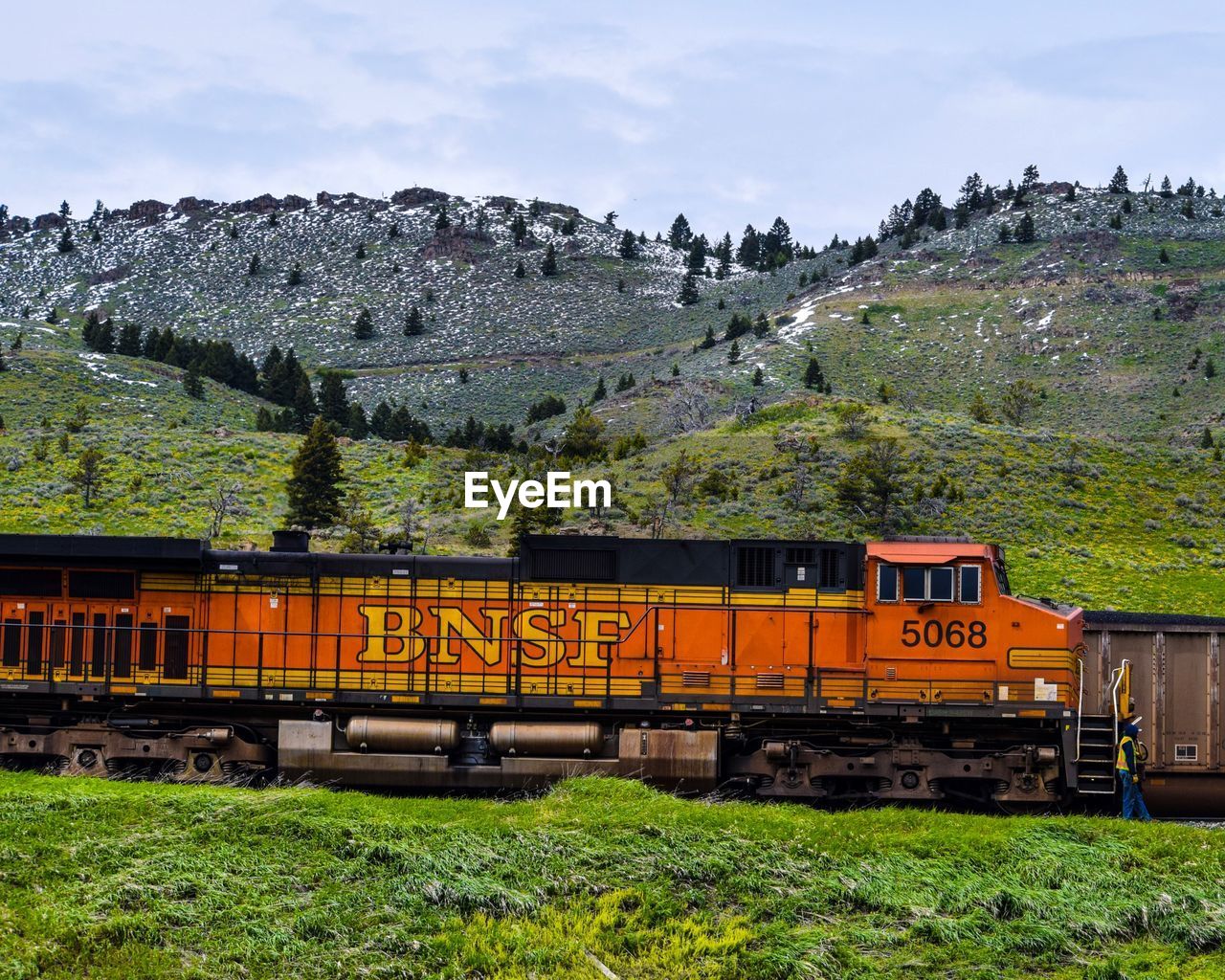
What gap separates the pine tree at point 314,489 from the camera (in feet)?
172

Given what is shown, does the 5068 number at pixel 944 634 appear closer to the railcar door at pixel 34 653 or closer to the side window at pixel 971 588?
the side window at pixel 971 588

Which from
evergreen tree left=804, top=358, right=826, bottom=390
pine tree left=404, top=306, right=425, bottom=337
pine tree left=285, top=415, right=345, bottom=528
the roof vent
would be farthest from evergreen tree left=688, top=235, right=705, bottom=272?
Result: the roof vent

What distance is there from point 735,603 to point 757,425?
54657 millimetres

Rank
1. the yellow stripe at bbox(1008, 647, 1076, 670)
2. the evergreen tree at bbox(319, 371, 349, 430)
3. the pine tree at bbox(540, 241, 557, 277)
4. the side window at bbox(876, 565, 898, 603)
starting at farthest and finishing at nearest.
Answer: the pine tree at bbox(540, 241, 557, 277), the evergreen tree at bbox(319, 371, 349, 430), the side window at bbox(876, 565, 898, 603), the yellow stripe at bbox(1008, 647, 1076, 670)

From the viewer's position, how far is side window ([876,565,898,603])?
60.6 ft

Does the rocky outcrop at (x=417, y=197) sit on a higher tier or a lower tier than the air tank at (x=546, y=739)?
higher

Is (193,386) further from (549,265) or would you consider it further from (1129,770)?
(1129,770)

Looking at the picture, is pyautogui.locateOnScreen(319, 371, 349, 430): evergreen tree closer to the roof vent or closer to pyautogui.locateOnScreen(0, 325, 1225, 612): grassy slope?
pyautogui.locateOnScreen(0, 325, 1225, 612): grassy slope

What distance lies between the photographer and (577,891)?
1262cm

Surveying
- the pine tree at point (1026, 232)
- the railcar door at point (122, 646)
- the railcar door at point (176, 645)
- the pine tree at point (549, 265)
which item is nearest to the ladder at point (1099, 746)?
the railcar door at point (176, 645)

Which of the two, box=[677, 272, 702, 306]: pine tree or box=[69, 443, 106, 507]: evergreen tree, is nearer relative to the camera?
box=[69, 443, 106, 507]: evergreen tree

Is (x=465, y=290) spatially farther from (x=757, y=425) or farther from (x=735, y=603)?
(x=735, y=603)

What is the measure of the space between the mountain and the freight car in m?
28.0

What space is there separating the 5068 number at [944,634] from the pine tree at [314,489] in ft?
122
